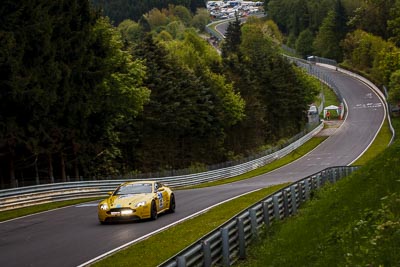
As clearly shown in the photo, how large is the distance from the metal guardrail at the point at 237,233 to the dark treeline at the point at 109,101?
1637cm

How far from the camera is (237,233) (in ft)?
44.8

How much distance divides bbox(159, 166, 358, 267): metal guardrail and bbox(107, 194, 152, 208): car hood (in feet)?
14.6

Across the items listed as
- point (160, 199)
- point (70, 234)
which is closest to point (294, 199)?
point (160, 199)

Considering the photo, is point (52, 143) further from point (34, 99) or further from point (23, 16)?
point (23, 16)

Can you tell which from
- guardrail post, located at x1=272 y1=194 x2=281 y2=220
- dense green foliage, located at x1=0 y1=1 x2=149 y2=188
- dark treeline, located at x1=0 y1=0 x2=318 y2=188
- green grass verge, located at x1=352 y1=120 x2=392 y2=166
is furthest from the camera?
green grass verge, located at x1=352 y1=120 x2=392 y2=166

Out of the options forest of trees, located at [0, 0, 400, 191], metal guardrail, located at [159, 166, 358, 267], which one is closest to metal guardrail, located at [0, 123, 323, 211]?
forest of trees, located at [0, 0, 400, 191]

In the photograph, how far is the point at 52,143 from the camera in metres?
38.1

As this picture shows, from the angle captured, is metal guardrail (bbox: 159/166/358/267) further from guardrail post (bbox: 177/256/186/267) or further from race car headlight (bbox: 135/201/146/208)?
race car headlight (bbox: 135/201/146/208)

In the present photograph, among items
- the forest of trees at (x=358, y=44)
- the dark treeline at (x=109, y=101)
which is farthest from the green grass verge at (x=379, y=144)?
the forest of trees at (x=358, y=44)

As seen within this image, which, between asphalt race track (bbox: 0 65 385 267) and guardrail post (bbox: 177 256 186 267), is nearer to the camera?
guardrail post (bbox: 177 256 186 267)

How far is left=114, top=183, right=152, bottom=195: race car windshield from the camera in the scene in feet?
72.0

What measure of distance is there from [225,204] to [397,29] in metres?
13.3

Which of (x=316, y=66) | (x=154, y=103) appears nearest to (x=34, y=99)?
(x=154, y=103)

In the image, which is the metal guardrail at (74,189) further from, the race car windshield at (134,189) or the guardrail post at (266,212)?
the guardrail post at (266,212)
